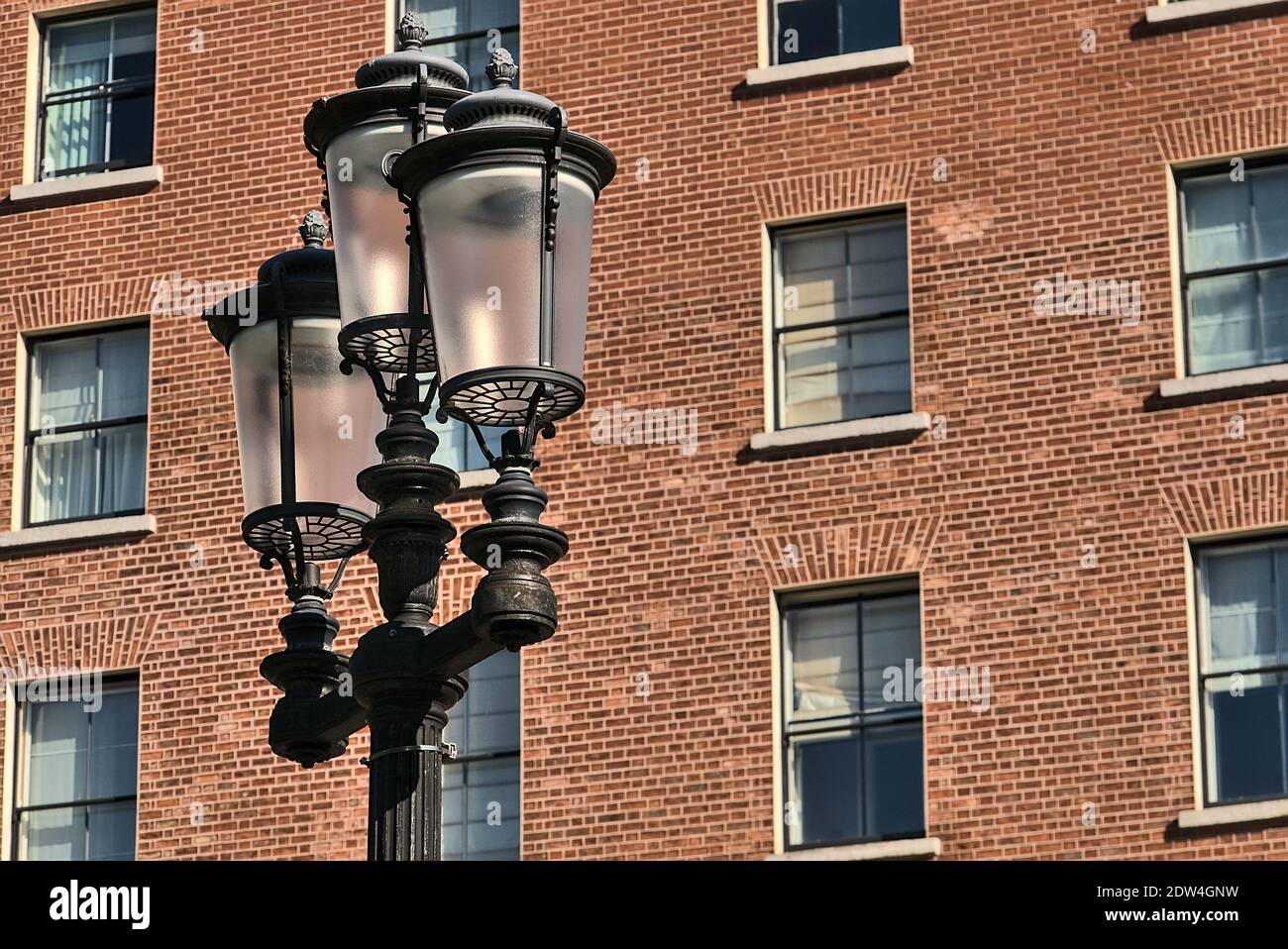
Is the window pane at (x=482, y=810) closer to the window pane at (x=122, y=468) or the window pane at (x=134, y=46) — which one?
the window pane at (x=122, y=468)

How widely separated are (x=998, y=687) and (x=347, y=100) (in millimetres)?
10732

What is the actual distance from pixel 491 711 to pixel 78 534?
3.89 m

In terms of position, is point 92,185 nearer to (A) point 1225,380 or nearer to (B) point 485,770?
(B) point 485,770

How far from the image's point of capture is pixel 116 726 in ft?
77.0

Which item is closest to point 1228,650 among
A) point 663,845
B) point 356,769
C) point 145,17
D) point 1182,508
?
point 1182,508

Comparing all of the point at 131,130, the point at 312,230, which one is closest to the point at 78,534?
the point at 131,130

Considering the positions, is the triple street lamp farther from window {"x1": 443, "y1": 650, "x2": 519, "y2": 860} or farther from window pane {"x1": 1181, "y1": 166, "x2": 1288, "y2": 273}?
window pane {"x1": 1181, "y1": 166, "x2": 1288, "y2": 273}

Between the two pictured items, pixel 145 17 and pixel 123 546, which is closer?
pixel 123 546

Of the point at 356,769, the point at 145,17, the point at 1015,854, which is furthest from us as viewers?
the point at 145,17

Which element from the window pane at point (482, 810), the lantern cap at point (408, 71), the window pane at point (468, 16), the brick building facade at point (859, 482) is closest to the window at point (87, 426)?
the brick building facade at point (859, 482)

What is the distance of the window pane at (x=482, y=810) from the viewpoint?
866 inches

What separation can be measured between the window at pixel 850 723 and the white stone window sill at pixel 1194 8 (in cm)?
474

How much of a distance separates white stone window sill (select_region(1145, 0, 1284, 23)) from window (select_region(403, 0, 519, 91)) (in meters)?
5.26
